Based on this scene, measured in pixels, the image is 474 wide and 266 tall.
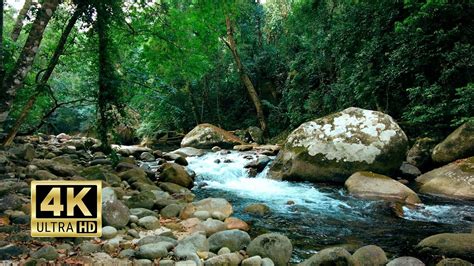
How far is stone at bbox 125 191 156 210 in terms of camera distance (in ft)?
15.2

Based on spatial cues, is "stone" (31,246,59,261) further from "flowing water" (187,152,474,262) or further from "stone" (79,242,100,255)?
"flowing water" (187,152,474,262)

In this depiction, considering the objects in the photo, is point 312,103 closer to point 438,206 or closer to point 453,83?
point 453,83

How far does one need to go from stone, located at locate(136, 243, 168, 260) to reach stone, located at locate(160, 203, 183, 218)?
1470 millimetres

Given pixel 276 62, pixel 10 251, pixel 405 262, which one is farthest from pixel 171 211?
pixel 276 62

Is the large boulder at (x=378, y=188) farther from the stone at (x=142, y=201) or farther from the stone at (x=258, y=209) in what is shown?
the stone at (x=142, y=201)

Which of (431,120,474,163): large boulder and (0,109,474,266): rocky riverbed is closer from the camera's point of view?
(0,109,474,266): rocky riverbed

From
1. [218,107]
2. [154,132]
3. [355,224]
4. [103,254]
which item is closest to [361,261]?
[355,224]

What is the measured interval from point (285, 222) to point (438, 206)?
2560mm

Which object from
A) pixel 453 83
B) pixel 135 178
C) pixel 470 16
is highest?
pixel 470 16

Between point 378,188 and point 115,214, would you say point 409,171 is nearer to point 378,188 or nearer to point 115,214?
point 378,188

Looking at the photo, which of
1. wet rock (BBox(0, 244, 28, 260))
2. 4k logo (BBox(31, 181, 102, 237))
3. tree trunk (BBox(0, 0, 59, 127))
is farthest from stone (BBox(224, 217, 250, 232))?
tree trunk (BBox(0, 0, 59, 127))

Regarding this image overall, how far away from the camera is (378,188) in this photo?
5965 mm

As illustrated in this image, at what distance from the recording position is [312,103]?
13359 mm

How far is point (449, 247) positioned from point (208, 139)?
1094cm
